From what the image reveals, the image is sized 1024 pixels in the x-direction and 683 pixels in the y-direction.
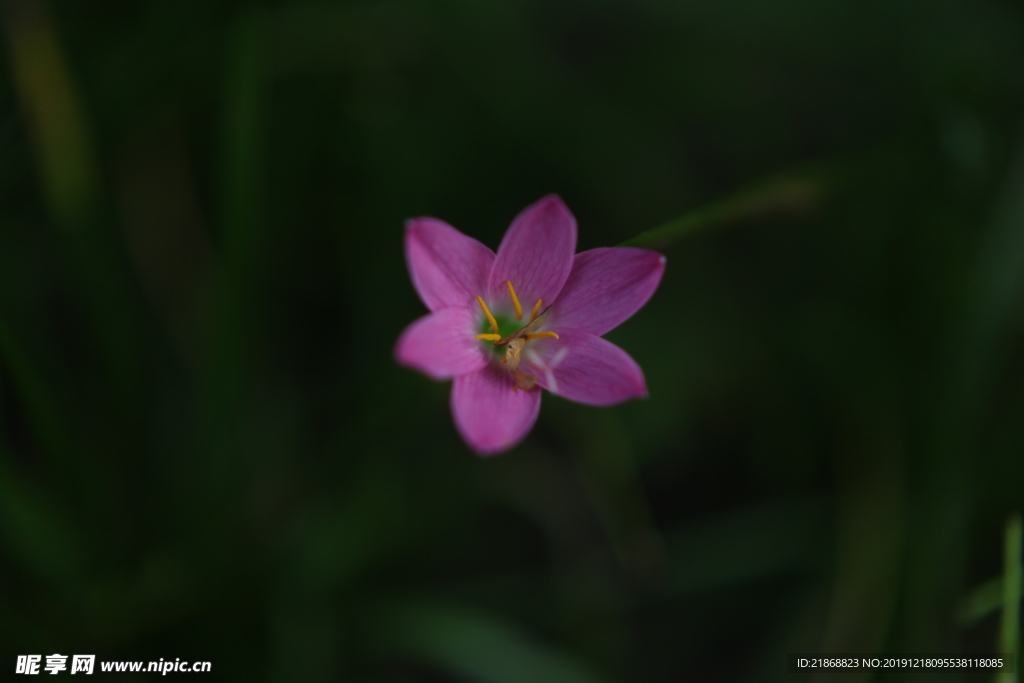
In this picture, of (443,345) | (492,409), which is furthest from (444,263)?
(492,409)

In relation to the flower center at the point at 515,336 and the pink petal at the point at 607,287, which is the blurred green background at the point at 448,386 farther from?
the flower center at the point at 515,336

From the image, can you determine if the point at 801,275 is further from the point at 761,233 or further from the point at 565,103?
the point at 565,103

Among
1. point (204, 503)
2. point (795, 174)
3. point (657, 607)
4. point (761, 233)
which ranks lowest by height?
point (657, 607)

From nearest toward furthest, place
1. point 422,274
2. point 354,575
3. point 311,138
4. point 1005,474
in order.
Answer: point 422,274 < point 354,575 < point 1005,474 < point 311,138

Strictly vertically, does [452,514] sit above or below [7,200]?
below

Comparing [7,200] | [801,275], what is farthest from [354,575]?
[801,275]

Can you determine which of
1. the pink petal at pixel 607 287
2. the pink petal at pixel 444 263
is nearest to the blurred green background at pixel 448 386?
the pink petal at pixel 607 287

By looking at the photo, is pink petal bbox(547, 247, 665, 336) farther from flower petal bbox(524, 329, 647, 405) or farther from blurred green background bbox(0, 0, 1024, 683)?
blurred green background bbox(0, 0, 1024, 683)

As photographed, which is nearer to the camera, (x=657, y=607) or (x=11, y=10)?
(x=11, y=10)
